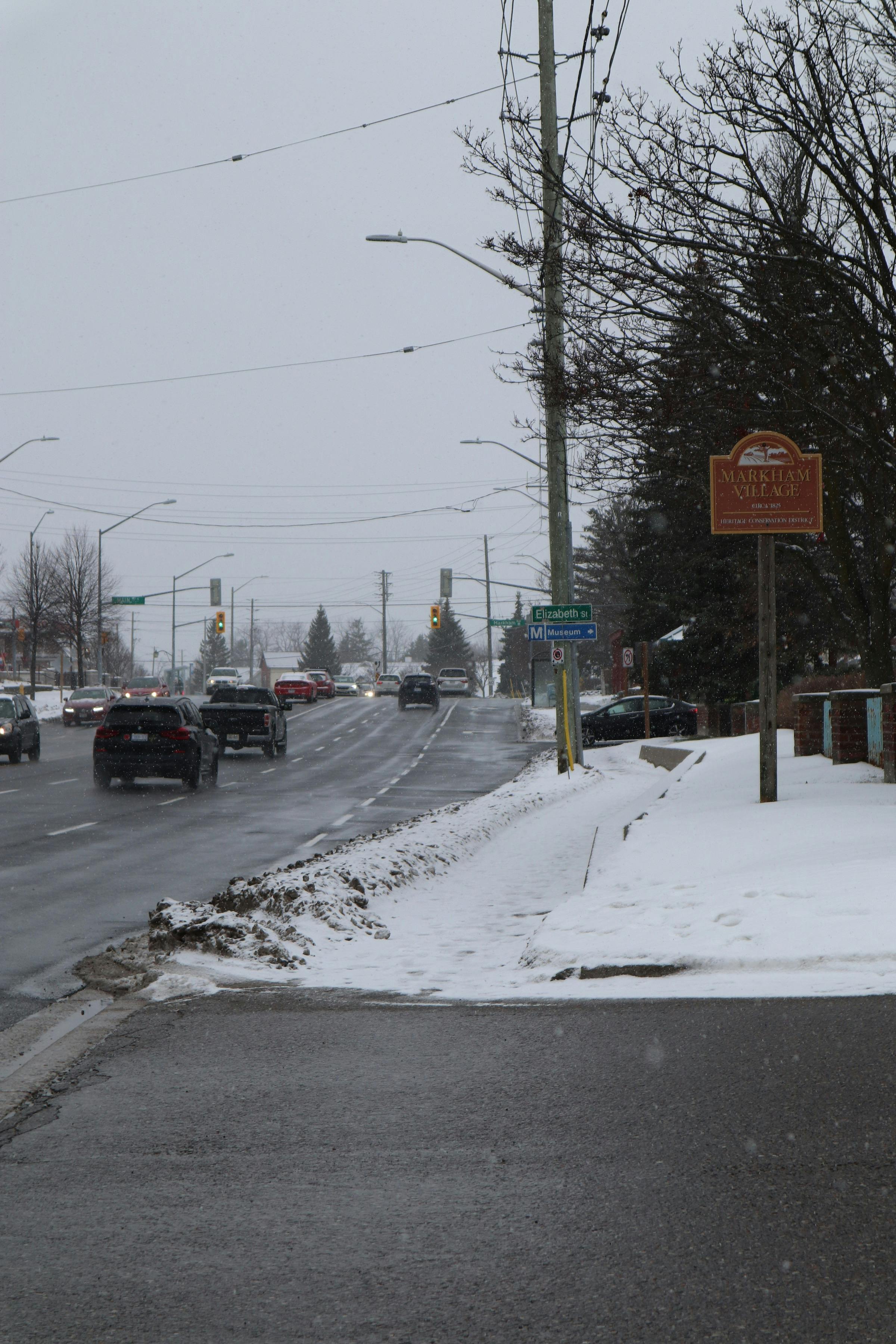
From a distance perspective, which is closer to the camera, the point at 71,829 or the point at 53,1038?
the point at 53,1038

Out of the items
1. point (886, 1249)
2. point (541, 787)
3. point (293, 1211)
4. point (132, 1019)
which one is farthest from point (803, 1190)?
point (541, 787)

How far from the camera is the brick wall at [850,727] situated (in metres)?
15.8

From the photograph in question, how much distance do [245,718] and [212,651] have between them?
151 metres

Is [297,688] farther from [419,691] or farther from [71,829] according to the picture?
[71,829]

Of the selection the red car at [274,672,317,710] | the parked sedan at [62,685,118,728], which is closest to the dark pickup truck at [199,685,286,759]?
the parked sedan at [62,685,118,728]

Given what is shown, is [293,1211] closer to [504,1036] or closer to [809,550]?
[504,1036]

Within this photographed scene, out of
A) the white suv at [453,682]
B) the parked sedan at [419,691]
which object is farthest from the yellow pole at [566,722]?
the white suv at [453,682]

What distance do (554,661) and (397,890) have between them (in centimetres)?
1370

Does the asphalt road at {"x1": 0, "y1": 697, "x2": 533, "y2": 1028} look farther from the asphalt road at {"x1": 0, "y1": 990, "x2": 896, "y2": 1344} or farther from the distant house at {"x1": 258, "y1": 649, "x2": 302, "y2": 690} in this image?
the distant house at {"x1": 258, "y1": 649, "x2": 302, "y2": 690}

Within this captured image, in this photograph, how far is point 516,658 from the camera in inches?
5162

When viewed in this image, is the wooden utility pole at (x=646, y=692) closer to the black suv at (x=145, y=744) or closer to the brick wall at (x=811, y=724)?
the black suv at (x=145, y=744)

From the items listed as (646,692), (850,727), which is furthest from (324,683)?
(850,727)

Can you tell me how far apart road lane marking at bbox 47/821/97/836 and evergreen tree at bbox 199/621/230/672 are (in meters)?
156

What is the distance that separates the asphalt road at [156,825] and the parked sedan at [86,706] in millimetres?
10970
